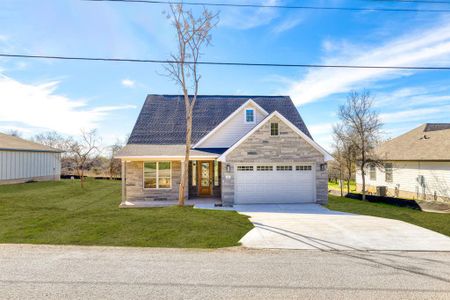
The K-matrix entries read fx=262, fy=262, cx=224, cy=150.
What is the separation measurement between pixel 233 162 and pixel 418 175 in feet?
53.1

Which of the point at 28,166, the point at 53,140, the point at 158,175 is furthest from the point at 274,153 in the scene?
the point at 53,140

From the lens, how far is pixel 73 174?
3734cm

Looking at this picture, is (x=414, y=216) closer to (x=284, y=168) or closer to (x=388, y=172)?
(x=284, y=168)

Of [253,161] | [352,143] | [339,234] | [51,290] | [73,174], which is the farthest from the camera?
Answer: [73,174]

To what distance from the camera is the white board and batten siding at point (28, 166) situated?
82.9ft

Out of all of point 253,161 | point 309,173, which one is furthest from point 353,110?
point 253,161

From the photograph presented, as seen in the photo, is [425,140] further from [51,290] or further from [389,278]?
[51,290]

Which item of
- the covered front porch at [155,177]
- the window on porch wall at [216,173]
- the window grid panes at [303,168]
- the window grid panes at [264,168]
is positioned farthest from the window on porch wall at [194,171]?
the window grid panes at [303,168]

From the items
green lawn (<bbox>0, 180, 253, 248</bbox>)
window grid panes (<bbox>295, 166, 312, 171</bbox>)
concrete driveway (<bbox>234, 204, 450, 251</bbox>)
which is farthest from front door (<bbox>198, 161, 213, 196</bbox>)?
window grid panes (<bbox>295, 166, 312, 171</bbox>)

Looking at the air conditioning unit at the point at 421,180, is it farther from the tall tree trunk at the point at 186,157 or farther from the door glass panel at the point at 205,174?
the tall tree trunk at the point at 186,157

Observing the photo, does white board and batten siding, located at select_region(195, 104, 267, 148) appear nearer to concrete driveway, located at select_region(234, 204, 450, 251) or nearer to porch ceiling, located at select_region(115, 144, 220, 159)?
porch ceiling, located at select_region(115, 144, 220, 159)

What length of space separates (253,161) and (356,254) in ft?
26.6

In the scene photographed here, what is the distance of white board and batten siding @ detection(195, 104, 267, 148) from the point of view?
1736cm

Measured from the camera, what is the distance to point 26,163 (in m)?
28.0
